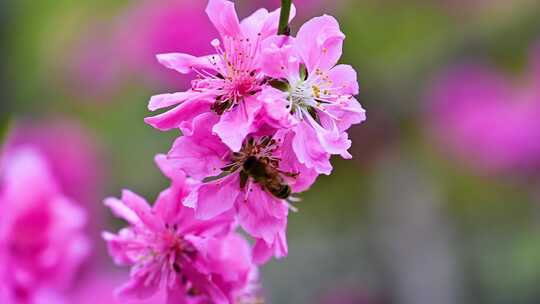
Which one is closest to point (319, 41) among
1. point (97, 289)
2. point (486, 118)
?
point (97, 289)

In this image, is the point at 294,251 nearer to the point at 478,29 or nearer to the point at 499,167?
the point at 499,167

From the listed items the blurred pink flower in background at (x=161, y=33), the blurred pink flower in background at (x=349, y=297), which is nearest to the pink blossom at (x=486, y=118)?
the blurred pink flower in background at (x=349, y=297)

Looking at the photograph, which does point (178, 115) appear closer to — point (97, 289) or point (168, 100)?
point (168, 100)

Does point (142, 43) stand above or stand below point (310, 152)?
below

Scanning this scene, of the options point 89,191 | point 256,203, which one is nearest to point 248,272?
point 256,203

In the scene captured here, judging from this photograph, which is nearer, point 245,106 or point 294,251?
point 245,106

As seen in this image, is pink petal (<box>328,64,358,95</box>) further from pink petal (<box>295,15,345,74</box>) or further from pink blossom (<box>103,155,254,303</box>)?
pink blossom (<box>103,155,254,303</box>)
